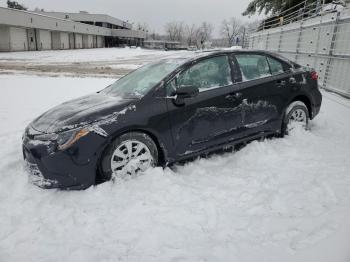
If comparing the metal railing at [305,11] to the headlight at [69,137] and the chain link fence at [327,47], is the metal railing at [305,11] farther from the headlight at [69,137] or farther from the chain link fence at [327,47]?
the headlight at [69,137]

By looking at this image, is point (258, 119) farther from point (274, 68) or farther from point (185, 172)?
point (185, 172)

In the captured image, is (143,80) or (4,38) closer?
(143,80)

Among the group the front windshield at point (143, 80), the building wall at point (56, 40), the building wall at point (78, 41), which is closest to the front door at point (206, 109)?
the front windshield at point (143, 80)

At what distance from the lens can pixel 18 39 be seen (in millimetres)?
41094

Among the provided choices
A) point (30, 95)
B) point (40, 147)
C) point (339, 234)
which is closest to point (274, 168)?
point (339, 234)

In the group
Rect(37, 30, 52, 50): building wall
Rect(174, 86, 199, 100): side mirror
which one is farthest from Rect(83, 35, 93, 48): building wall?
Rect(174, 86, 199, 100): side mirror

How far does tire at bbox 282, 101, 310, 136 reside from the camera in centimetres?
509

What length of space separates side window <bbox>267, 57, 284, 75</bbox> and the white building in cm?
3905

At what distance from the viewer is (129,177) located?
3.80 meters

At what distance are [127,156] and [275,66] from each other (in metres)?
2.88

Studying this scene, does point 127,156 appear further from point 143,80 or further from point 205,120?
point 143,80

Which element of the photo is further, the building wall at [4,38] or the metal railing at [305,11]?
the building wall at [4,38]

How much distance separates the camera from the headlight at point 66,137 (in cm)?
344

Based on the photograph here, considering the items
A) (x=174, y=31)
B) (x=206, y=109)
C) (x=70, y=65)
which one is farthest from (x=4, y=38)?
(x=174, y=31)
